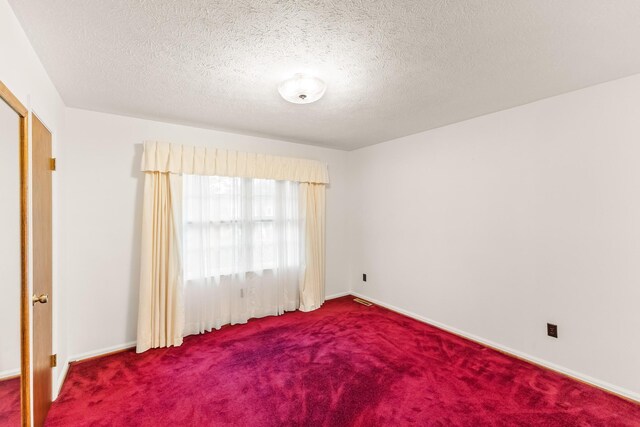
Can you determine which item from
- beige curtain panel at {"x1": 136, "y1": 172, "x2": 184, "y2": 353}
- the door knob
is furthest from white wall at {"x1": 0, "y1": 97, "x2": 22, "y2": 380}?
beige curtain panel at {"x1": 136, "y1": 172, "x2": 184, "y2": 353}

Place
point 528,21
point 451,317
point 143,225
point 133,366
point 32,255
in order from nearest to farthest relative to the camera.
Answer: point 528,21 < point 32,255 < point 133,366 < point 143,225 < point 451,317

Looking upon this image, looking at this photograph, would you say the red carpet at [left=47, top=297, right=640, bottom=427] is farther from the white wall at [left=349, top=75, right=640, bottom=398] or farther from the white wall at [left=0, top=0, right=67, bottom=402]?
the white wall at [left=0, top=0, right=67, bottom=402]

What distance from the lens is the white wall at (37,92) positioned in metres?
1.37

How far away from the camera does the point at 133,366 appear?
2646 millimetres

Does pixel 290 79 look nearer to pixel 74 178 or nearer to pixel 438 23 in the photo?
pixel 438 23

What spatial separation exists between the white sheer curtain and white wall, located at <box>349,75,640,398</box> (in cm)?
145

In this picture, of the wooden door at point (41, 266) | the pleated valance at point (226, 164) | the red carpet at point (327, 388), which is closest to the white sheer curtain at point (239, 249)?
the pleated valance at point (226, 164)

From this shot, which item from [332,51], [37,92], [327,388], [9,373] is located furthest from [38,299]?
[332,51]

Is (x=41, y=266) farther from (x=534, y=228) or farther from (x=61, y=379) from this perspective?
(x=534, y=228)

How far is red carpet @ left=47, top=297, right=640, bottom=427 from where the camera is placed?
1.99m

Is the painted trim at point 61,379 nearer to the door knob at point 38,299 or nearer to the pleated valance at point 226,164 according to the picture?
the door knob at point 38,299

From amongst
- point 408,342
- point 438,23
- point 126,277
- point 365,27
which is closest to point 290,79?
point 365,27

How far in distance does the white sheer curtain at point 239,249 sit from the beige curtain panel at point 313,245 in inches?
3.3

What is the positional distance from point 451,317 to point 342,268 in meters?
1.79
